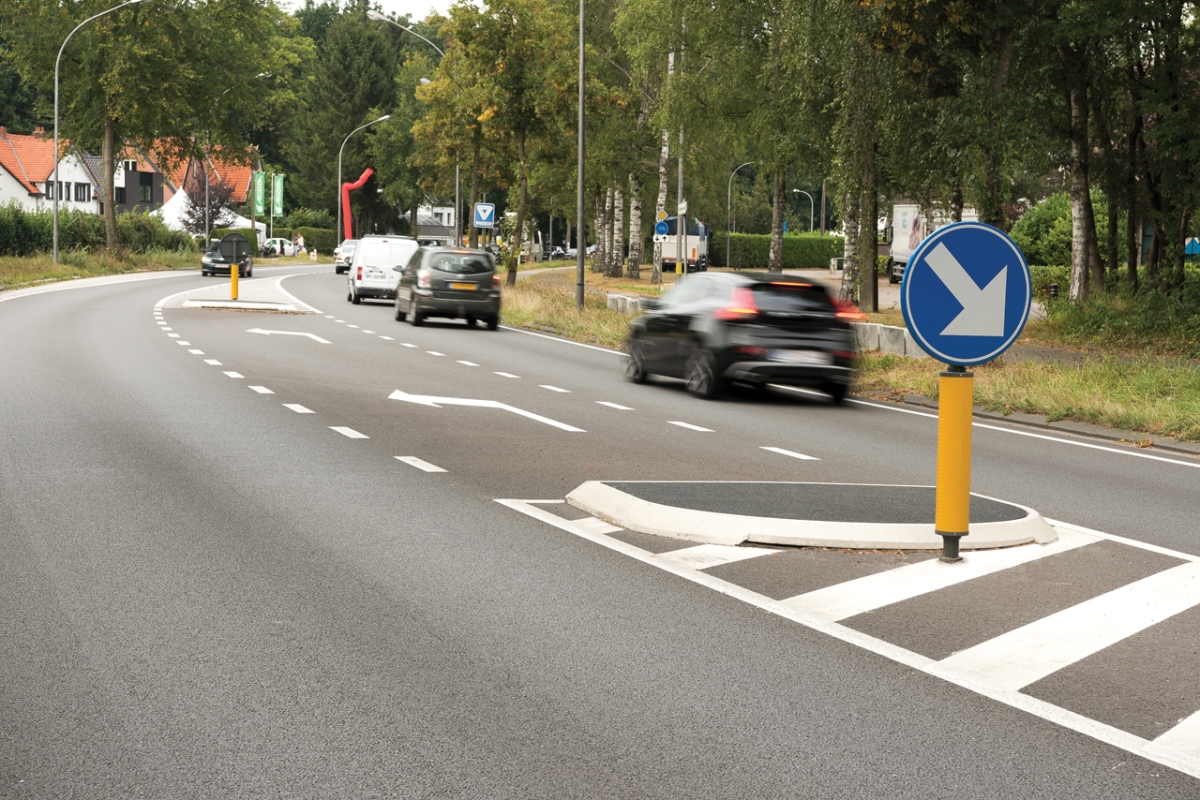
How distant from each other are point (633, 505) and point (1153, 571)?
2.90 meters

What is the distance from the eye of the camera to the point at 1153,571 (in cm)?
738

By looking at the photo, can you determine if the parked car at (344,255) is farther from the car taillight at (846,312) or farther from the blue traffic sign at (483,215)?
the car taillight at (846,312)

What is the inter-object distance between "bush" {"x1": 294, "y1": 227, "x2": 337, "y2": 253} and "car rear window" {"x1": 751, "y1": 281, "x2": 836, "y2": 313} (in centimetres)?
9236

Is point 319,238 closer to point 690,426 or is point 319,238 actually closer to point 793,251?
point 793,251

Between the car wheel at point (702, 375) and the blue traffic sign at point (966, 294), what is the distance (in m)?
9.50

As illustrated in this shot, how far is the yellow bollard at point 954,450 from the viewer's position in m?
7.14

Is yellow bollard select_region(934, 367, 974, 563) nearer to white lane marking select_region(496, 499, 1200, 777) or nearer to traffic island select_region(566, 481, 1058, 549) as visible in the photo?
traffic island select_region(566, 481, 1058, 549)

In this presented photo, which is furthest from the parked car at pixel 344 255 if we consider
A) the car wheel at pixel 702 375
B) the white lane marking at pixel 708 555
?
the white lane marking at pixel 708 555

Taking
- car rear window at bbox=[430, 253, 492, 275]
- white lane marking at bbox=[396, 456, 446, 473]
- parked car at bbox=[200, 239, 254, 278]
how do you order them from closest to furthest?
1. white lane marking at bbox=[396, 456, 446, 473]
2. car rear window at bbox=[430, 253, 492, 275]
3. parked car at bbox=[200, 239, 254, 278]

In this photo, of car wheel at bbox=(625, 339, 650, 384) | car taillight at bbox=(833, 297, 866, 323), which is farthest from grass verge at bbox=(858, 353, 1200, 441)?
car wheel at bbox=(625, 339, 650, 384)

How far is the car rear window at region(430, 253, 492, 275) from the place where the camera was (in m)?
29.6

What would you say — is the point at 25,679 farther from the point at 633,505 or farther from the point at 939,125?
the point at 939,125

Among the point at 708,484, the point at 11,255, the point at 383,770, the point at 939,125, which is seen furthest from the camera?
the point at 11,255

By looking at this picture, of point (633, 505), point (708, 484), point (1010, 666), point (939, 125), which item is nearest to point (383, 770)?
point (1010, 666)
